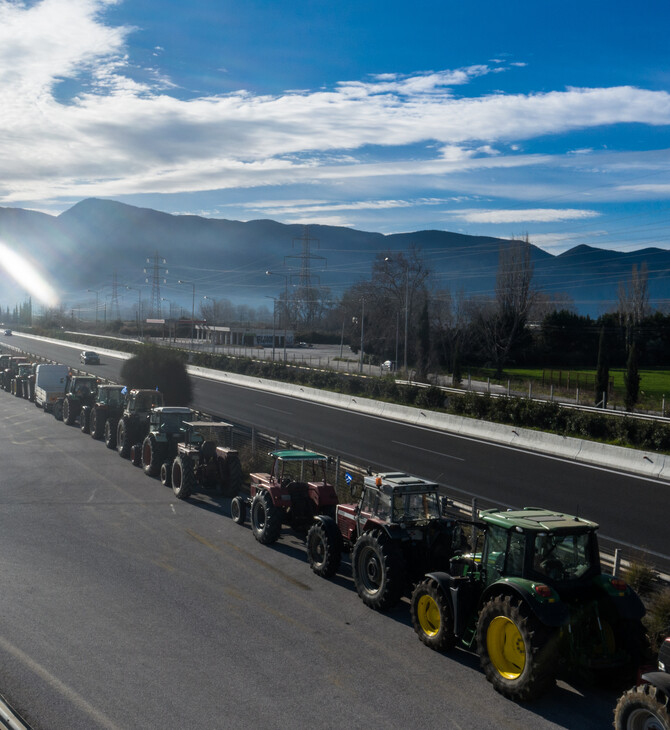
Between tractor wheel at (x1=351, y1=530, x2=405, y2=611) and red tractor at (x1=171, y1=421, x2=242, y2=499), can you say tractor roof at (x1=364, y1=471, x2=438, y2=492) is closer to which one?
tractor wheel at (x1=351, y1=530, x2=405, y2=611)

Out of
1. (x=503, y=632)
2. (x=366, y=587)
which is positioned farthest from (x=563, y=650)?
(x=366, y=587)

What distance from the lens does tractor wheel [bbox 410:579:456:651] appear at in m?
9.54

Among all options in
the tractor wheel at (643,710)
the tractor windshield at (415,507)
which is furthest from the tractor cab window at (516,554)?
the tractor windshield at (415,507)

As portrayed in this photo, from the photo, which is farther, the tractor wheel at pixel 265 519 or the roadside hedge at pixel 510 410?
the roadside hedge at pixel 510 410

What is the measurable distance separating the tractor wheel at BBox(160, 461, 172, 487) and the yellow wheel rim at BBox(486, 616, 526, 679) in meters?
13.5

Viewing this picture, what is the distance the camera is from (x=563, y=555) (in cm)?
887

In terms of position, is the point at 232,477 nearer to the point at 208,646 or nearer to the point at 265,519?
the point at 265,519

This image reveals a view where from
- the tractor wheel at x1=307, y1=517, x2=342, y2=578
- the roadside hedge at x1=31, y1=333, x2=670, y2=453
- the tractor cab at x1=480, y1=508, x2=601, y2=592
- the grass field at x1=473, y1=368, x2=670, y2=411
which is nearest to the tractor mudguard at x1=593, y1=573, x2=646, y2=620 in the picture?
the tractor cab at x1=480, y1=508, x2=601, y2=592

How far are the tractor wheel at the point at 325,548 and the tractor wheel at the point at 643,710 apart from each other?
244 inches

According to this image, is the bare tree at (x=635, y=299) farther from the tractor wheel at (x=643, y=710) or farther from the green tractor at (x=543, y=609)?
the tractor wheel at (x=643, y=710)

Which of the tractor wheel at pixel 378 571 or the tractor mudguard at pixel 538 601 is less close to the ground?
the tractor mudguard at pixel 538 601

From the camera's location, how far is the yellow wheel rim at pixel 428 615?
9.92 metres

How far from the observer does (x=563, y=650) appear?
8.28m

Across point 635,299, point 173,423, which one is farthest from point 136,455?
point 635,299
